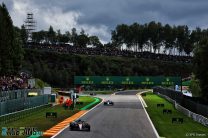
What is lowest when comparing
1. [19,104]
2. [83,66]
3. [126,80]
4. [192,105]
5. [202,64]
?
[192,105]

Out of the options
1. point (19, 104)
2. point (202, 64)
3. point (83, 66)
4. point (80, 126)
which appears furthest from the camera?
point (83, 66)

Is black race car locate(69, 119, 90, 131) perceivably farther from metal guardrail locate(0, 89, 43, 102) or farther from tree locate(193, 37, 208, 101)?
tree locate(193, 37, 208, 101)

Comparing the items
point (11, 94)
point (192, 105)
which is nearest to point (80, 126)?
point (11, 94)

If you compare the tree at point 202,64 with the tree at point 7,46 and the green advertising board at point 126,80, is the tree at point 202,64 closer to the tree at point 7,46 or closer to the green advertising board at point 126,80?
the tree at point 7,46

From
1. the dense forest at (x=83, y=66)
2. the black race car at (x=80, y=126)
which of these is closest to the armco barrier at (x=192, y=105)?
the black race car at (x=80, y=126)

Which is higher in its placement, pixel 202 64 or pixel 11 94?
pixel 202 64

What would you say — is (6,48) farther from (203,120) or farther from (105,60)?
(105,60)

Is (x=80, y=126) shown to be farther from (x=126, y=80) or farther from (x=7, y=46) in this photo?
(x=126, y=80)

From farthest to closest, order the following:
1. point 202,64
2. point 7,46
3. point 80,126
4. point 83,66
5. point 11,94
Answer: point 83,66 → point 7,46 → point 202,64 → point 11,94 → point 80,126

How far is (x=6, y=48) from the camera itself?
85500mm

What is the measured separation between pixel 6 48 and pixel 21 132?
55319 mm

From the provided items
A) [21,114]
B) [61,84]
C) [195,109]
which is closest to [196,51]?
[195,109]

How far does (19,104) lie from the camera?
50438 millimetres

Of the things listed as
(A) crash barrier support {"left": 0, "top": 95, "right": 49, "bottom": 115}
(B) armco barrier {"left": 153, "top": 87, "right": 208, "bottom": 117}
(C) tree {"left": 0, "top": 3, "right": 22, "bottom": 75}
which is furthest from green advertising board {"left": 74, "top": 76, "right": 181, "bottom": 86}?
(A) crash barrier support {"left": 0, "top": 95, "right": 49, "bottom": 115}
